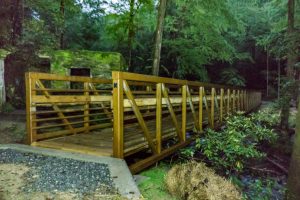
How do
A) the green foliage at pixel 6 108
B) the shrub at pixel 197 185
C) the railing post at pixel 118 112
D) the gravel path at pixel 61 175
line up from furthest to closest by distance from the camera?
the green foliage at pixel 6 108 → the railing post at pixel 118 112 → the shrub at pixel 197 185 → the gravel path at pixel 61 175

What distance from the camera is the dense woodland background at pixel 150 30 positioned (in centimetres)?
852

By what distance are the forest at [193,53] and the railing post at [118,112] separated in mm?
520

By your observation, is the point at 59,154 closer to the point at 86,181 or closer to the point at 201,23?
the point at 86,181

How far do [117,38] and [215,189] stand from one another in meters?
11.1

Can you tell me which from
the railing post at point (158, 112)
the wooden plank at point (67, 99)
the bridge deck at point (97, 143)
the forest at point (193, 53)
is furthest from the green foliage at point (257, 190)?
the wooden plank at point (67, 99)

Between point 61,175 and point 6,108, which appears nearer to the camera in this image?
point 61,175

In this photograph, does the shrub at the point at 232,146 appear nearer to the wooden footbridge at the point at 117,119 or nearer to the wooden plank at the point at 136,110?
the wooden footbridge at the point at 117,119

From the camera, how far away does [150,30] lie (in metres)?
12.5

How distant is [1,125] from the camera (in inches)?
228

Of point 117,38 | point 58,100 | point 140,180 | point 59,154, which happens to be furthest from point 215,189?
point 117,38

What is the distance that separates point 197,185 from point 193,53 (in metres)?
9.71

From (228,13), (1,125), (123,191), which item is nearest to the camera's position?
(123,191)

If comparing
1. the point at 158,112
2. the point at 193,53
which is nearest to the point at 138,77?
the point at 158,112

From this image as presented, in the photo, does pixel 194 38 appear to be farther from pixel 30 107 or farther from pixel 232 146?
Result: pixel 30 107
